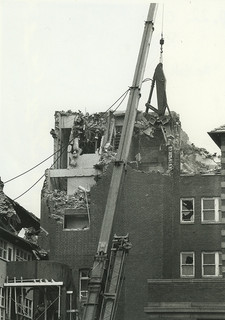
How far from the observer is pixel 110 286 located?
4325cm

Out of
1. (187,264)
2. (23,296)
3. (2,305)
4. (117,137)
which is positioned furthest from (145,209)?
(2,305)

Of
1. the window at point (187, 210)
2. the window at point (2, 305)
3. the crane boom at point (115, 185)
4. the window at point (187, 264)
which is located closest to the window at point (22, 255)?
the window at point (2, 305)

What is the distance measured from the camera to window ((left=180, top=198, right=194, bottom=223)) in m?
62.4

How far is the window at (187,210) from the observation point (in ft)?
205

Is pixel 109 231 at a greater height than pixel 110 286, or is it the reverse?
pixel 109 231

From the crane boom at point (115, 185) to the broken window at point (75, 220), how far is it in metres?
17.6

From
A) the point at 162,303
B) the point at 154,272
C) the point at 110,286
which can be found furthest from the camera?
the point at 154,272

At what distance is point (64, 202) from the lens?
2552 inches

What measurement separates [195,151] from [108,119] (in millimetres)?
7444

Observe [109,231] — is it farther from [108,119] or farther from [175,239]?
[108,119]

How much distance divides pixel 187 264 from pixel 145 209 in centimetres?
507

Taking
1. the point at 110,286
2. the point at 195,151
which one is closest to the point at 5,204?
the point at 195,151

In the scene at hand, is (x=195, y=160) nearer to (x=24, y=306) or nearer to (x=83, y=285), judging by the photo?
(x=83, y=285)

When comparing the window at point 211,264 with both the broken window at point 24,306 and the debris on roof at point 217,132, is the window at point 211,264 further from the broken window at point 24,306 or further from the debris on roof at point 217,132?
the broken window at point 24,306
